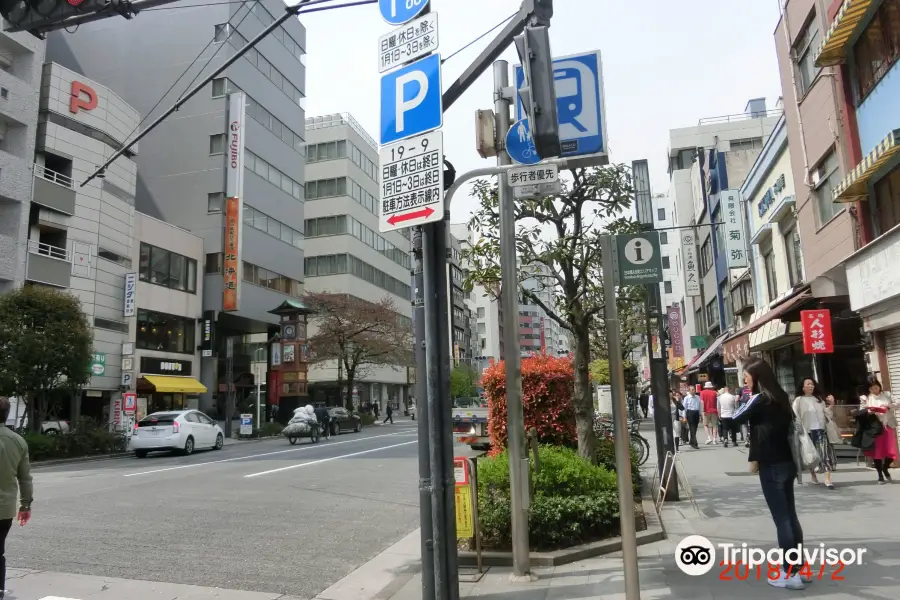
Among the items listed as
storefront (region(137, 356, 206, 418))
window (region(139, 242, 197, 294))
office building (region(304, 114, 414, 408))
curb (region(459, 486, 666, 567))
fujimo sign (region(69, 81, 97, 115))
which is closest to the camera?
curb (region(459, 486, 666, 567))

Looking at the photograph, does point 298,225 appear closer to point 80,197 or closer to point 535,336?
point 80,197

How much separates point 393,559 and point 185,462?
14.1m

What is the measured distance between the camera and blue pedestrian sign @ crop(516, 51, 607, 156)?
6238mm

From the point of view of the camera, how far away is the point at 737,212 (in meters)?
26.6

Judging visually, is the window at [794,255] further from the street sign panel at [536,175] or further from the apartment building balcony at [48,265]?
the apartment building balcony at [48,265]

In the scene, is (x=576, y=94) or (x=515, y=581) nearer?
(x=515, y=581)

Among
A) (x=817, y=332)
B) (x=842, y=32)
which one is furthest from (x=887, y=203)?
(x=842, y=32)

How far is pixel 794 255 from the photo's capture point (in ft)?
67.4

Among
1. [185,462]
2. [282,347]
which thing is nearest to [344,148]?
[282,347]

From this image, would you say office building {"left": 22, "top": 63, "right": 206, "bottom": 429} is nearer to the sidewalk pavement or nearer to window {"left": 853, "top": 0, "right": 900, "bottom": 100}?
the sidewalk pavement

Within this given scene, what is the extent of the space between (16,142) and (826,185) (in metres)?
28.5

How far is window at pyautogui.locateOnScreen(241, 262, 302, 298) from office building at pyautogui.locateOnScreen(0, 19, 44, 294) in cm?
1337

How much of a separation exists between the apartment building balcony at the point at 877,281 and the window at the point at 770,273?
30.9 feet

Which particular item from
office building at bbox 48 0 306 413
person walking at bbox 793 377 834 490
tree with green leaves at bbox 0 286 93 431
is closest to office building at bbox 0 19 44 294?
tree with green leaves at bbox 0 286 93 431
